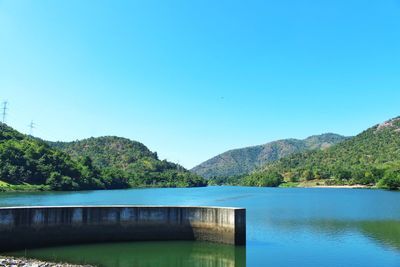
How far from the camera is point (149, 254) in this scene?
32688 millimetres

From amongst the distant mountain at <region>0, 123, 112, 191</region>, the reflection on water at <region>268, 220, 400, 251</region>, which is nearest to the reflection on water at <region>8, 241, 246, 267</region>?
the reflection on water at <region>268, 220, 400, 251</region>

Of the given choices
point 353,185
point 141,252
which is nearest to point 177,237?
point 141,252

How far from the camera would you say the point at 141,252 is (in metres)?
33.2

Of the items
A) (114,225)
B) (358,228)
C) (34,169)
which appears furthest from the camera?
(34,169)

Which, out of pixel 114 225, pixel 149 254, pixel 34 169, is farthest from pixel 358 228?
pixel 34 169

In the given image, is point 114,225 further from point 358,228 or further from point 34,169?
point 34,169

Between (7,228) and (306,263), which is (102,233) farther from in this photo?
(306,263)

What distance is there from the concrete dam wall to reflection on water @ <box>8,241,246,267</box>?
853 mm

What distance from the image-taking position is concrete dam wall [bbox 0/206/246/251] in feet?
108

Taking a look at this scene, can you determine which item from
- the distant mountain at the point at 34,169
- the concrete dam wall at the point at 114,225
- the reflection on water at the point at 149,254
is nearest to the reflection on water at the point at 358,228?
the concrete dam wall at the point at 114,225

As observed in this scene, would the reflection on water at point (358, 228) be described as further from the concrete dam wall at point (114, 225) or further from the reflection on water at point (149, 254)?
the reflection on water at point (149, 254)

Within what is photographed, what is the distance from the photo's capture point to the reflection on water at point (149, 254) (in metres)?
30.0

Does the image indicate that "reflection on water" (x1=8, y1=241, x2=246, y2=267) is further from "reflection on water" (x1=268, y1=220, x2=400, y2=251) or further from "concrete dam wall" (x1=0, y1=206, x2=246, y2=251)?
"reflection on water" (x1=268, y1=220, x2=400, y2=251)

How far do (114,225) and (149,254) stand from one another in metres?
5.07
